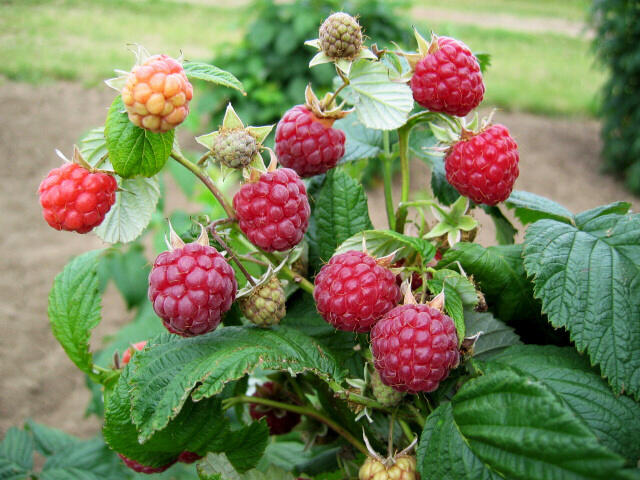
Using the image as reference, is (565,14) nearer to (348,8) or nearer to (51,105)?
(348,8)

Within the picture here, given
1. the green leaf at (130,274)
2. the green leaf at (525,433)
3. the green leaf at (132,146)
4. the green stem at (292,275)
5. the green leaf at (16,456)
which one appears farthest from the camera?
the green leaf at (130,274)

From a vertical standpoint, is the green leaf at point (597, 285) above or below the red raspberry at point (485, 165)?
below

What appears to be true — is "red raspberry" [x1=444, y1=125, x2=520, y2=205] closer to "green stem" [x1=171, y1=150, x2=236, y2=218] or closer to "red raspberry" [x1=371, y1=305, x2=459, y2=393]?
"red raspberry" [x1=371, y1=305, x2=459, y2=393]

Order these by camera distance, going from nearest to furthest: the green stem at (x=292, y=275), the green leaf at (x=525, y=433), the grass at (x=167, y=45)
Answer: the green leaf at (x=525, y=433) < the green stem at (x=292, y=275) < the grass at (x=167, y=45)

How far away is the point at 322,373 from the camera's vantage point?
23.5 inches

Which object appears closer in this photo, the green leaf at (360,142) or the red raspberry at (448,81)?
the red raspberry at (448,81)

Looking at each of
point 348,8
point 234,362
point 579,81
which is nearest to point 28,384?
point 234,362

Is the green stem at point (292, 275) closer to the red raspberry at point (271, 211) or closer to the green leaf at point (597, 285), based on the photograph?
the red raspberry at point (271, 211)

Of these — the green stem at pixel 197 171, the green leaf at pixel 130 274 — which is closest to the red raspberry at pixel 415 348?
the green stem at pixel 197 171

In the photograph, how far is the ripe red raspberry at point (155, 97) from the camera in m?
0.55

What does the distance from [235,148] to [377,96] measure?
0.18 meters

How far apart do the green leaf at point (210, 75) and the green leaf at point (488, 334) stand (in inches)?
13.4

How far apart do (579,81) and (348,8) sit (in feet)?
13.2

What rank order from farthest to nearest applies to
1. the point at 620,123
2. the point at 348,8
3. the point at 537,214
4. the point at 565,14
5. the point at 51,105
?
the point at 565,14
the point at 51,105
the point at 620,123
the point at 348,8
the point at 537,214
